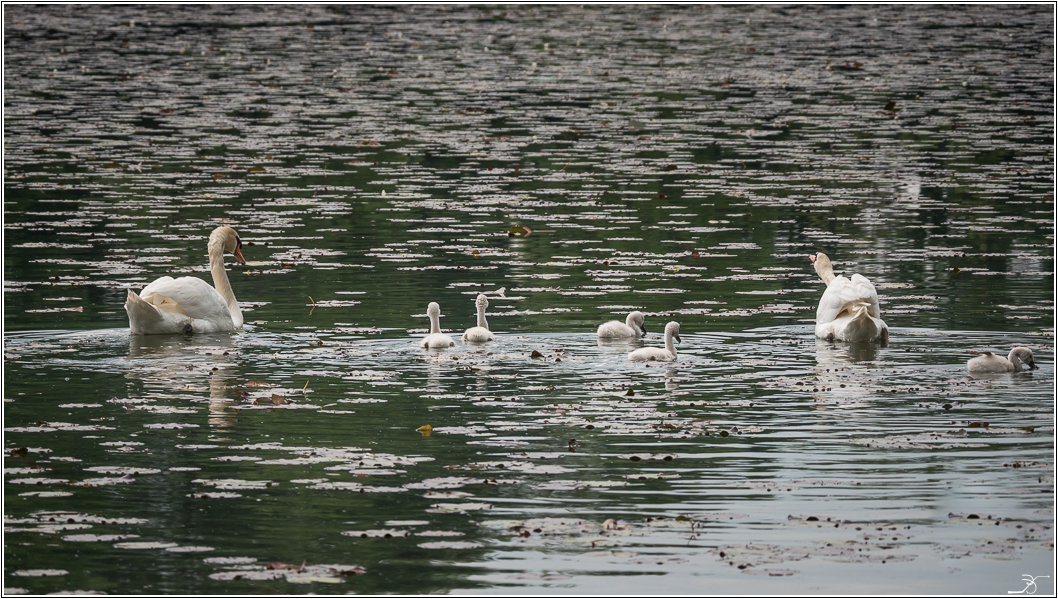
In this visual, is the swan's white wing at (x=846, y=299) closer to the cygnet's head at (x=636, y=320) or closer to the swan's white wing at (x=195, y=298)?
the cygnet's head at (x=636, y=320)

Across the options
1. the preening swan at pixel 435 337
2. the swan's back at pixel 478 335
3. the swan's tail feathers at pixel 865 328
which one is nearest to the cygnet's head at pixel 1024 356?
the swan's tail feathers at pixel 865 328

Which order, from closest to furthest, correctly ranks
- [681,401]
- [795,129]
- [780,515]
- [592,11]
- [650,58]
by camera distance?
[780,515], [681,401], [795,129], [650,58], [592,11]

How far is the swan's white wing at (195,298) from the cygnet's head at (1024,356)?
6.75m

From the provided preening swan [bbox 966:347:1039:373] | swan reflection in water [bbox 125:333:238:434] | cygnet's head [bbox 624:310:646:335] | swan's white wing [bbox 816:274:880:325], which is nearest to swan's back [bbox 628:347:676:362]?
cygnet's head [bbox 624:310:646:335]

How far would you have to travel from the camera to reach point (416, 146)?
97.8 ft

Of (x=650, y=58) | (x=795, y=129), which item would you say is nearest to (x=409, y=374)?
(x=795, y=129)

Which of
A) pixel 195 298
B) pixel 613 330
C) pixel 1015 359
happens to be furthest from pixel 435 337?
pixel 1015 359

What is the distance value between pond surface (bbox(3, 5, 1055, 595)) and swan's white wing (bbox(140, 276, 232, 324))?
23cm

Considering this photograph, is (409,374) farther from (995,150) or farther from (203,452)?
(995,150)

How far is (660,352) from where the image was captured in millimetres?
14156

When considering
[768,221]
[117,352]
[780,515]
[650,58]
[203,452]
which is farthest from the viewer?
[650,58]

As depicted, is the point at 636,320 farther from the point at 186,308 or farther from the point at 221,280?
the point at 221,280

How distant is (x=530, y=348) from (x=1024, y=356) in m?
3.85

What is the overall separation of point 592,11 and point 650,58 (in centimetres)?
1903
